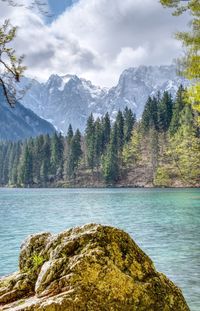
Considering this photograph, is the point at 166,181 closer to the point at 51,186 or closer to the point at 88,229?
the point at 51,186

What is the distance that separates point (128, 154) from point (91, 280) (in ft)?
475

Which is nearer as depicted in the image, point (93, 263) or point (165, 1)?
point (93, 263)

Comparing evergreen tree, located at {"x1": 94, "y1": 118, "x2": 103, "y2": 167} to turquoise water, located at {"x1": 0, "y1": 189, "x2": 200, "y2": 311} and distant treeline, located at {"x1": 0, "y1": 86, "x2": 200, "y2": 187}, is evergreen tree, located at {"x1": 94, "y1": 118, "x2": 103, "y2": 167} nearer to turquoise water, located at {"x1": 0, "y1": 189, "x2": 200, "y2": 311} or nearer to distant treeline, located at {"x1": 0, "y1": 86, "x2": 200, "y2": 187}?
distant treeline, located at {"x1": 0, "y1": 86, "x2": 200, "y2": 187}

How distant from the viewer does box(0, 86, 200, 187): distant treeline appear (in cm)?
12325

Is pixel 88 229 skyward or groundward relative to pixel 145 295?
skyward

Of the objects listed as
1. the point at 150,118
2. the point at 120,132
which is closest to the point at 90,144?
the point at 120,132

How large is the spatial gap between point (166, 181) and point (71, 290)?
398 feet

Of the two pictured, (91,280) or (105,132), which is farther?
(105,132)

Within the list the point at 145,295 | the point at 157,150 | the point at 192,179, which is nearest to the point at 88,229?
the point at 145,295

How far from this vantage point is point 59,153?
7210 inches

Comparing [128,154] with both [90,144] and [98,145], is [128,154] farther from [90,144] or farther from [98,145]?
[90,144]

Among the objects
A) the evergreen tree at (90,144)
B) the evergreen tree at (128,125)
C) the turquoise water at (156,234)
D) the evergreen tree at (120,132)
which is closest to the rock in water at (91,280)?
the turquoise water at (156,234)

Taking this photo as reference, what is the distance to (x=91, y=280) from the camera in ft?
23.4

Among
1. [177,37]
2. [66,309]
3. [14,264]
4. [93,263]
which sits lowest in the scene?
[14,264]
